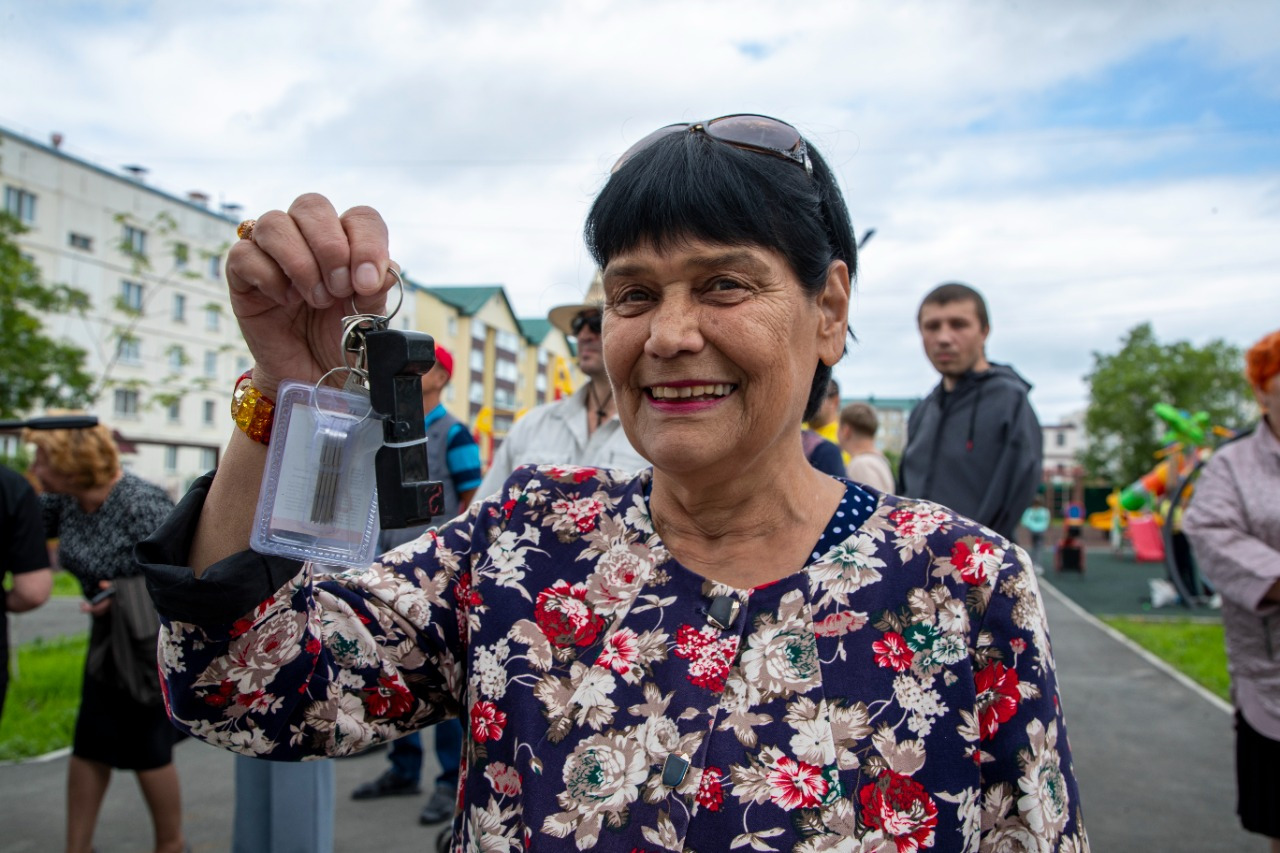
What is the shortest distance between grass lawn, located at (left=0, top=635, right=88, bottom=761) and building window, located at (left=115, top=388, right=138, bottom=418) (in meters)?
34.9

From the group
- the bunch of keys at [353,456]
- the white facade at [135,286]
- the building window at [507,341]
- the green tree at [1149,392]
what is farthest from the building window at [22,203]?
the green tree at [1149,392]

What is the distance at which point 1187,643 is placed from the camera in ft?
36.4

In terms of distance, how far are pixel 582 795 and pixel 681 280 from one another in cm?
81

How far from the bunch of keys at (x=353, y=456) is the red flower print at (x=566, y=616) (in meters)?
0.33

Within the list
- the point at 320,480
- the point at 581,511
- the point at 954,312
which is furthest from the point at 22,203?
the point at 320,480

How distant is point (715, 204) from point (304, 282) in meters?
0.65

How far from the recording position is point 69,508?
14.7 feet

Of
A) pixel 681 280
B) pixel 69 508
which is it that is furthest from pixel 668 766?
pixel 69 508

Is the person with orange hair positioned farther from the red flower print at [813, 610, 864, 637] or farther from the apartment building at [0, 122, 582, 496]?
the apartment building at [0, 122, 582, 496]

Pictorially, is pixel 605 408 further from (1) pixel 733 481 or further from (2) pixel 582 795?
(2) pixel 582 795

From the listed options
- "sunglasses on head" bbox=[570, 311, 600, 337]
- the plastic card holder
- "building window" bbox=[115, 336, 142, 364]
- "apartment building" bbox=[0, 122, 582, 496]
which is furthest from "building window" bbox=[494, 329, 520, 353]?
the plastic card holder

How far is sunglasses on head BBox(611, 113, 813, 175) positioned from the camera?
5.18 feet

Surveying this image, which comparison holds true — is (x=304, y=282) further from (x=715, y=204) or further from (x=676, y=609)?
(x=676, y=609)

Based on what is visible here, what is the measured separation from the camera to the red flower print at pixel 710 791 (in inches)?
53.1
